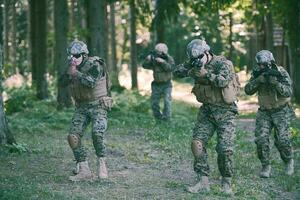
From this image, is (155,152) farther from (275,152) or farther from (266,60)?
(266,60)

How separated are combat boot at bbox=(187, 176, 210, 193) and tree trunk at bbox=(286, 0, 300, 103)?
13.3m

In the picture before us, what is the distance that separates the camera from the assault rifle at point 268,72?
830 centimetres

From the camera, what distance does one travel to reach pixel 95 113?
8.27 m

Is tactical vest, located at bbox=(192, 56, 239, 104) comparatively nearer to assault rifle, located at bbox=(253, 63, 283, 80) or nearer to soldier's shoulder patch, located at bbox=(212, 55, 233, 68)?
soldier's shoulder patch, located at bbox=(212, 55, 233, 68)

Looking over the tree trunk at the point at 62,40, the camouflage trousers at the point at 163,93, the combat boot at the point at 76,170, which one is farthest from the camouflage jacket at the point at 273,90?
the tree trunk at the point at 62,40

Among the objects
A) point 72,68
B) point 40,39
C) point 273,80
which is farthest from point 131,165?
point 40,39

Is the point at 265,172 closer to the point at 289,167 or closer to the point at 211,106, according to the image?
the point at 289,167

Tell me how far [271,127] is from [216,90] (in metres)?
1.78

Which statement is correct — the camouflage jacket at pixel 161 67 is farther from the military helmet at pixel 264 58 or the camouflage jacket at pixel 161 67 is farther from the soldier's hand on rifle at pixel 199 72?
the soldier's hand on rifle at pixel 199 72

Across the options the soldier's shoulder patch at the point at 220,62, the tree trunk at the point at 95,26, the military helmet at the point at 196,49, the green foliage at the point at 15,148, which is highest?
the tree trunk at the point at 95,26

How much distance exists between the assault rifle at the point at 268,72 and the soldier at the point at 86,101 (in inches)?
84.8

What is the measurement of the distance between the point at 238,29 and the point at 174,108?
2609 cm

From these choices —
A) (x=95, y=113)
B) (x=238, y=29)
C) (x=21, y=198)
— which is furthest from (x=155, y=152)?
(x=238, y=29)

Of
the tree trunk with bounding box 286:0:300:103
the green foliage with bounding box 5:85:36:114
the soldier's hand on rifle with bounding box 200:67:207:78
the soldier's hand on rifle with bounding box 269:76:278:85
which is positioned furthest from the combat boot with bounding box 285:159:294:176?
the tree trunk with bounding box 286:0:300:103
